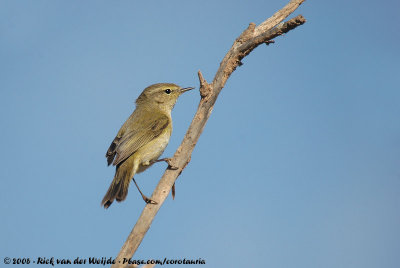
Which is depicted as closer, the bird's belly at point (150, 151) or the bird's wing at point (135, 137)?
the bird's wing at point (135, 137)

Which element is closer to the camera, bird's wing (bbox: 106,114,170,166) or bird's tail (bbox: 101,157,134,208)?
→ bird's tail (bbox: 101,157,134,208)

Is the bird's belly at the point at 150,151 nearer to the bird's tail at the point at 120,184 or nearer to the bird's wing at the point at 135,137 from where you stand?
the bird's wing at the point at 135,137

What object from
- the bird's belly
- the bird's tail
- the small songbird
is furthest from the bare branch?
the bird's belly

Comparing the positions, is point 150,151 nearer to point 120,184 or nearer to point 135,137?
point 135,137

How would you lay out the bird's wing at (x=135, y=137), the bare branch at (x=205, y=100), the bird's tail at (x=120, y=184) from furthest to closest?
the bird's wing at (x=135, y=137) → the bird's tail at (x=120, y=184) → the bare branch at (x=205, y=100)

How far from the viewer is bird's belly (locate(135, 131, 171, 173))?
6.40 meters

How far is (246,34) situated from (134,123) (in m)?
2.51

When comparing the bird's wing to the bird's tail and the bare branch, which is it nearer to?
the bird's tail

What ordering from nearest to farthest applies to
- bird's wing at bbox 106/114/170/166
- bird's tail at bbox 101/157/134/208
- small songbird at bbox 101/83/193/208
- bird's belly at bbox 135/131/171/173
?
bird's tail at bbox 101/157/134/208 → small songbird at bbox 101/83/193/208 → bird's wing at bbox 106/114/170/166 → bird's belly at bbox 135/131/171/173

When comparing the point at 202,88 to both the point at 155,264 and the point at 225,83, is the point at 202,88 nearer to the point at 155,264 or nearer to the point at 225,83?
the point at 225,83

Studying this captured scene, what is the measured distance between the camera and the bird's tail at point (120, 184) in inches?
223

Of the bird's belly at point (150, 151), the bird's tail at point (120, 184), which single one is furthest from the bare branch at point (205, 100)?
the bird's belly at point (150, 151)

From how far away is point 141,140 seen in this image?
21.1ft

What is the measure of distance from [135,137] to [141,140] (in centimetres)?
12
